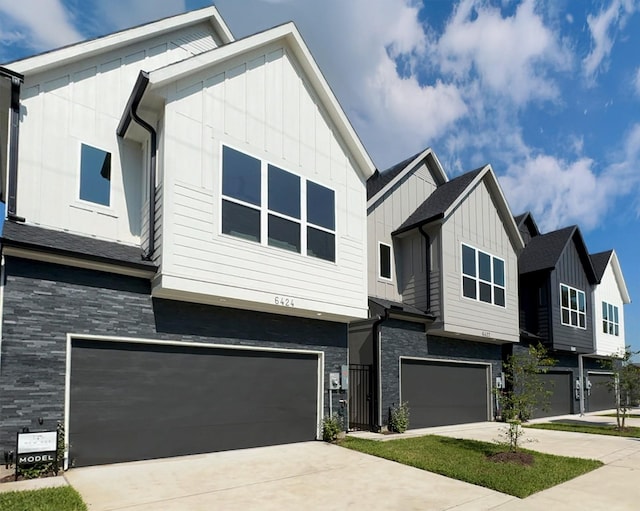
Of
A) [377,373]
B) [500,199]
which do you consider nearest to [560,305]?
[500,199]

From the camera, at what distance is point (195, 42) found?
12586mm

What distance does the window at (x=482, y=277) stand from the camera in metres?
16.3

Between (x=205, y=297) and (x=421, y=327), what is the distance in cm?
792

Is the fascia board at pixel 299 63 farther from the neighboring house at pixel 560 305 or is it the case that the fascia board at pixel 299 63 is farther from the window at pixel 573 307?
the window at pixel 573 307

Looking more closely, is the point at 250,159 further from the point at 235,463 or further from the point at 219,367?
the point at 235,463

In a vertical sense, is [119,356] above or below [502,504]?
above

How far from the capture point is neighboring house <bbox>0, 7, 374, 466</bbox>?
8.20 m

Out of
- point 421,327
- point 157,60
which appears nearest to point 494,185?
point 421,327

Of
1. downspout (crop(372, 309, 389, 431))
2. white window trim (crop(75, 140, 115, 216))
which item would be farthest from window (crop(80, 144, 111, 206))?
downspout (crop(372, 309, 389, 431))

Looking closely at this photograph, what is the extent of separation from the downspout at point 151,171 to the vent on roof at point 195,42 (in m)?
3.48

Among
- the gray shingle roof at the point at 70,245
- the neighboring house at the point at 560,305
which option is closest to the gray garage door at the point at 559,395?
the neighboring house at the point at 560,305

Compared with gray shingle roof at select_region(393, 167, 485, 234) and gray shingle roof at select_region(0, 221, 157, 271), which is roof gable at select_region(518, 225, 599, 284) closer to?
gray shingle roof at select_region(393, 167, 485, 234)

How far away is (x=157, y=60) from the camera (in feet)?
37.9

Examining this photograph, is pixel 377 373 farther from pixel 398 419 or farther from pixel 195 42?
pixel 195 42
